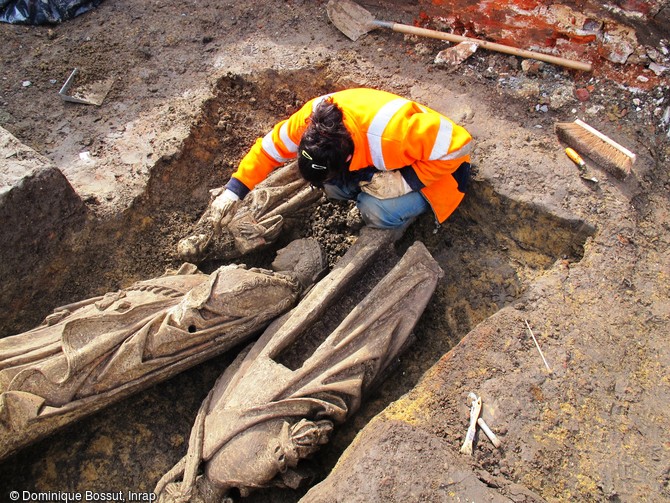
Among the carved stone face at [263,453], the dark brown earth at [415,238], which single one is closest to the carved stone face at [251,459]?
the carved stone face at [263,453]

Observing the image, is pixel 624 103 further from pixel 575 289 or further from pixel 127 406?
pixel 127 406

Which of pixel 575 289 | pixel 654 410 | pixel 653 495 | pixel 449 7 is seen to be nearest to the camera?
pixel 653 495

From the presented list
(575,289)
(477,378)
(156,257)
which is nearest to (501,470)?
(477,378)

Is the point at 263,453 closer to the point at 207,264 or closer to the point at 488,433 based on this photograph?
the point at 488,433

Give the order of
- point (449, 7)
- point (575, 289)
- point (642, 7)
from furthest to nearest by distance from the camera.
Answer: point (449, 7), point (642, 7), point (575, 289)

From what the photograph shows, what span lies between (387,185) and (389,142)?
1.33 feet

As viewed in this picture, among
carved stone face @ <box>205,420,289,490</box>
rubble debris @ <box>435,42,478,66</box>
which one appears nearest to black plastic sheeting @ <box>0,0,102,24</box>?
rubble debris @ <box>435,42,478,66</box>

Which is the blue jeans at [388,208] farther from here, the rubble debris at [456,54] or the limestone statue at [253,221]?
the rubble debris at [456,54]

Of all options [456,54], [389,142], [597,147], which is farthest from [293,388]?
[456,54]

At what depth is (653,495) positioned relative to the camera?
2.53m

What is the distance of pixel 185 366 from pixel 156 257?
109 cm

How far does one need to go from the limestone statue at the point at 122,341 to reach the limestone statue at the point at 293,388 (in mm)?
221

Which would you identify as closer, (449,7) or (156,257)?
(156,257)

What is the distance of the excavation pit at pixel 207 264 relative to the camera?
3275 mm
